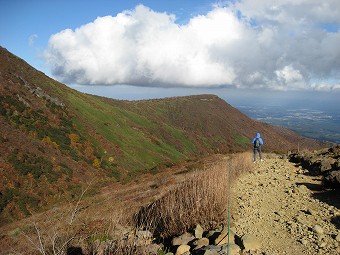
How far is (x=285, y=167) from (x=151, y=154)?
48.8m

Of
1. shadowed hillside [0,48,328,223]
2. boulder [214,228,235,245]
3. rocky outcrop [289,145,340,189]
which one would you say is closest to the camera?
boulder [214,228,235,245]

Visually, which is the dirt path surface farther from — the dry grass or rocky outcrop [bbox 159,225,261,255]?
the dry grass

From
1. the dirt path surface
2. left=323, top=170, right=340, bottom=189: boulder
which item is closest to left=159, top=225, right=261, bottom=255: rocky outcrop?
the dirt path surface

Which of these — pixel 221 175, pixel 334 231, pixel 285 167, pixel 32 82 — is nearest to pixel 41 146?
pixel 32 82

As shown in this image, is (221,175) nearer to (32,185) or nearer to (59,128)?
(32,185)

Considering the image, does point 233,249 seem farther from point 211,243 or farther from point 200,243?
point 200,243

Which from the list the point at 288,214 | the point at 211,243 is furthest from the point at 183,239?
the point at 288,214

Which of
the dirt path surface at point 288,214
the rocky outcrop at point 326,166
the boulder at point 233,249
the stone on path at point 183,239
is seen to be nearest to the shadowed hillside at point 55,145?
the dirt path surface at point 288,214

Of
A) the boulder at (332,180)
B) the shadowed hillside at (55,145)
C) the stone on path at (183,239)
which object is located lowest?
the shadowed hillside at (55,145)

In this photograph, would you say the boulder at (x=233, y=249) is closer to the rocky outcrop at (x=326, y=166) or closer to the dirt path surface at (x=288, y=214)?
the dirt path surface at (x=288, y=214)

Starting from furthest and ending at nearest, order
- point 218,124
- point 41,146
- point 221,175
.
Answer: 1. point 218,124
2. point 41,146
3. point 221,175

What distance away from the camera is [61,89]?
67.3m

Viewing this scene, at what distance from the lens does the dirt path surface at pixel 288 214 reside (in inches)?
272

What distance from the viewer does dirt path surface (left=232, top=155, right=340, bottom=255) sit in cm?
692
